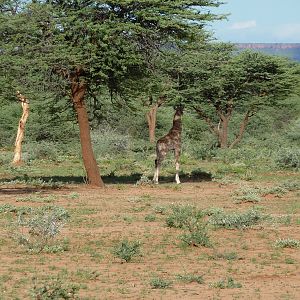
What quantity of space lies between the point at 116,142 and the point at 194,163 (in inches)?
279

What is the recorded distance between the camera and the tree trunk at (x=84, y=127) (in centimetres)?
2106

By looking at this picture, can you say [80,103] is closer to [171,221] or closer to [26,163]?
[171,221]

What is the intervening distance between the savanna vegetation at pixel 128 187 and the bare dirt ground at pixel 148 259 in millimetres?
27

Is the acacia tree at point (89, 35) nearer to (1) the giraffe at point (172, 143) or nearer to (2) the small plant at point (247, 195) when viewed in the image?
(1) the giraffe at point (172, 143)

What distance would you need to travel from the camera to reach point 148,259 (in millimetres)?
11398

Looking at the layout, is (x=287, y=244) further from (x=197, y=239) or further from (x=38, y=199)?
(x=38, y=199)

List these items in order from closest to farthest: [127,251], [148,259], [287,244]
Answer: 1. [127,251]
2. [148,259]
3. [287,244]

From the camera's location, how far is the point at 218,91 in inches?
1506

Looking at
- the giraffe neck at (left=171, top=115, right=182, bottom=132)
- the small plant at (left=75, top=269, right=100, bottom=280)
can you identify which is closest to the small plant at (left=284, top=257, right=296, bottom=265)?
the small plant at (left=75, top=269, right=100, bottom=280)

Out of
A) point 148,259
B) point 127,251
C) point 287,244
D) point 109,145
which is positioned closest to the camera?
point 127,251

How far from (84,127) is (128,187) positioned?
7.20 ft

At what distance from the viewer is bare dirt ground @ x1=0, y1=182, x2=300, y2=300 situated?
9.20m

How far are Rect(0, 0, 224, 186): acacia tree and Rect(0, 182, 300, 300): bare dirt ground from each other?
3460 mm

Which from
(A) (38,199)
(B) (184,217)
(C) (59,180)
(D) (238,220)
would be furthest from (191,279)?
(C) (59,180)
